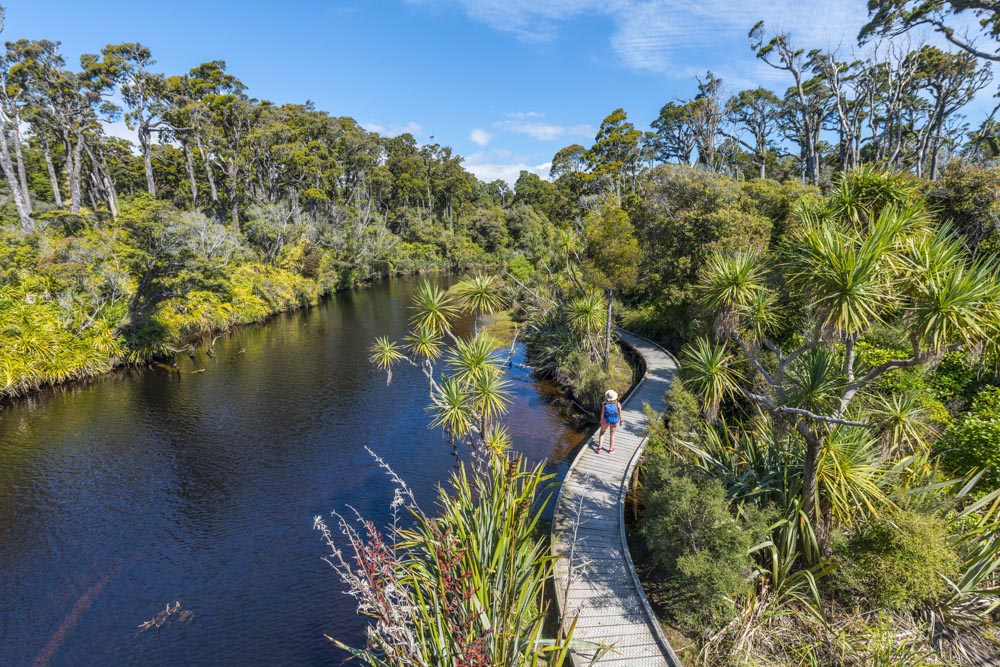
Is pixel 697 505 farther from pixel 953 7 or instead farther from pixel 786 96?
pixel 786 96

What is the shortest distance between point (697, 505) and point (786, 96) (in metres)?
48.7

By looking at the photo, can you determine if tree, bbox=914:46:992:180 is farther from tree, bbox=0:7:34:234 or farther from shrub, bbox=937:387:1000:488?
tree, bbox=0:7:34:234

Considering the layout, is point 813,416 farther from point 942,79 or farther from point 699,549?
point 942,79

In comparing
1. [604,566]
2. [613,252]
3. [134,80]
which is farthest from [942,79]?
[134,80]

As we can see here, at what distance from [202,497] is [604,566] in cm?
1225

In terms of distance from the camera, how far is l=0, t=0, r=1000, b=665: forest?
6.91 metres

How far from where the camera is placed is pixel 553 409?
20219mm

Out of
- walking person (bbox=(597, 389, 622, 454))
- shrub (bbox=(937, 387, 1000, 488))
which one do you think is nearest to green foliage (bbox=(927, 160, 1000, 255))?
shrub (bbox=(937, 387, 1000, 488))

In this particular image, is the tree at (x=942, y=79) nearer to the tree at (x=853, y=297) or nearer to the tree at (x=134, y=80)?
the tree at (x=853, y=297)

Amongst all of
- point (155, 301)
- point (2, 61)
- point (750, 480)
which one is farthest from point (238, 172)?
point (750, 480)

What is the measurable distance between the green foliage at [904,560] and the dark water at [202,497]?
8652 millimetres

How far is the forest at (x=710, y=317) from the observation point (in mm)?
6906

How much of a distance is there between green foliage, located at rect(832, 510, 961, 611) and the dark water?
865cm

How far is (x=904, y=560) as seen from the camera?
6.64m
